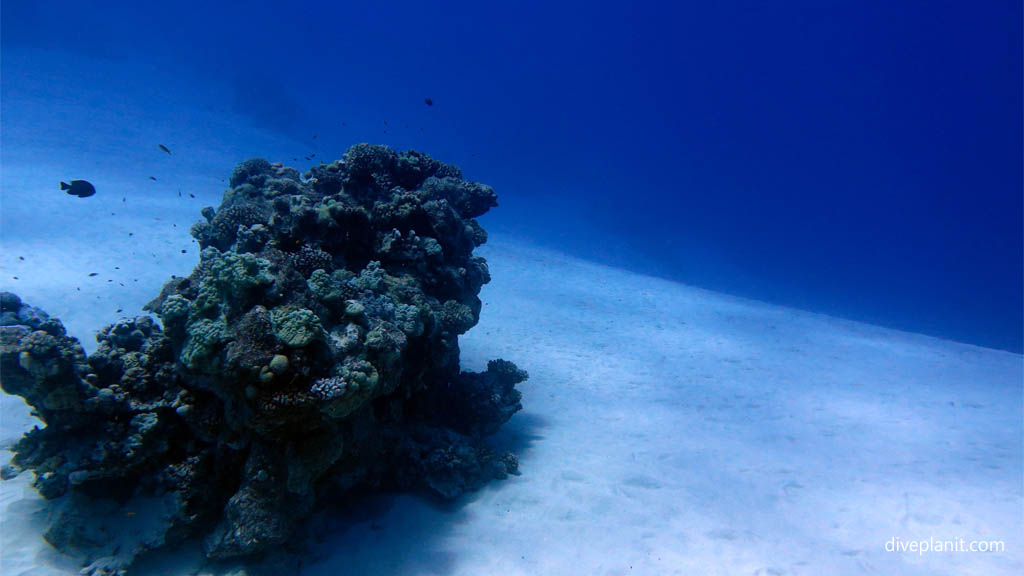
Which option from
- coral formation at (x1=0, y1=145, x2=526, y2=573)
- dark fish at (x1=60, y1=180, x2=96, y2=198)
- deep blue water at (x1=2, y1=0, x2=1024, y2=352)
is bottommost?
coral formation at (x1=0, y1=145, x2=526, y2=573)

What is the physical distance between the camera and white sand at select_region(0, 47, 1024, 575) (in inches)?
225

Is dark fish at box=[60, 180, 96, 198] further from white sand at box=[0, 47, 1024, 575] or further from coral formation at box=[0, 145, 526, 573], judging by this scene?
coral formation at box=[0, 145, 526, 573]

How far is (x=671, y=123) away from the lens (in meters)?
100

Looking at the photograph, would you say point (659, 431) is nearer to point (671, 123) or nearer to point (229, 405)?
point (229, 405)

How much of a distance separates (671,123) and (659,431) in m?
105

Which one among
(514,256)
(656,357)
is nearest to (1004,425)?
(656,357)

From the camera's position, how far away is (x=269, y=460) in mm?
4582

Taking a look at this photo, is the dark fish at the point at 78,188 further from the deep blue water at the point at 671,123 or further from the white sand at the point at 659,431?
the deep blue water at the point at 671,123

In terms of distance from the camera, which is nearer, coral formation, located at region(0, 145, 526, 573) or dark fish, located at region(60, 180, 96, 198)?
coral formation, located at region(0, 145, 526, 573)

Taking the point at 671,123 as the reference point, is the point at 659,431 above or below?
below

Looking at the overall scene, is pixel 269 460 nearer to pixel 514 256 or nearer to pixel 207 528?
pixel 207 528

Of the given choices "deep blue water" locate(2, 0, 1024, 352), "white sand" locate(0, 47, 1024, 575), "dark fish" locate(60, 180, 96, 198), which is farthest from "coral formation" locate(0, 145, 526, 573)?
"deep blue water" locate(2, 0, 1024, 352)

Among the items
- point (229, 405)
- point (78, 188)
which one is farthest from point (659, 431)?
point (78, 188)

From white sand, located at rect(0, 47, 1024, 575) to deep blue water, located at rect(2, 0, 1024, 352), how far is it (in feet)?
79.5
